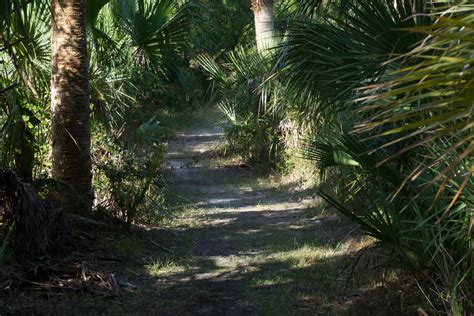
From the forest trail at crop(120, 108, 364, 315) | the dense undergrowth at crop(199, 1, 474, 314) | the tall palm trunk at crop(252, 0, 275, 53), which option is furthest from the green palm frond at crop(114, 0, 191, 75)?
the tall palm trunk at crop(252, 0, 275, 53)

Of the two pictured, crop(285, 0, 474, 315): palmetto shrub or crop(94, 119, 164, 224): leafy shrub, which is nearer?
crop(285, 0, 474, 315): palmetto shrub

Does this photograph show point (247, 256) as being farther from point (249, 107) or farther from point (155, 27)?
point (249, 107)

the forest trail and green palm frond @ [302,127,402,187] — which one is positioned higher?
green palm frond @ [302,127,402,187]

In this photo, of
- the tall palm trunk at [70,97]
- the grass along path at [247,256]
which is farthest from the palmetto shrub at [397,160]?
the tall palm trunk at [70,97]

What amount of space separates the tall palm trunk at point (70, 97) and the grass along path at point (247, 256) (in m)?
1.50

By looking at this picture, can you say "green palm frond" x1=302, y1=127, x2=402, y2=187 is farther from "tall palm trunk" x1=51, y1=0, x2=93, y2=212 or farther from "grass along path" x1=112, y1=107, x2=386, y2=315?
"tall palm trunk" x1=51, y1=0, x2=93, y2=212

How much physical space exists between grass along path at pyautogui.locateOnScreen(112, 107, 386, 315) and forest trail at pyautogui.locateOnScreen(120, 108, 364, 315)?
0.01 meters

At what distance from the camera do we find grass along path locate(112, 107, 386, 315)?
7355mm

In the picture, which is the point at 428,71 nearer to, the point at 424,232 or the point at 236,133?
the point at 424,232

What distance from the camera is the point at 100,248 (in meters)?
8.93

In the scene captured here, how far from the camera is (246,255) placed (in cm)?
954

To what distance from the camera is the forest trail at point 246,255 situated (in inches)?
290

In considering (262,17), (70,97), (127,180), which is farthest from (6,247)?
(262,17)

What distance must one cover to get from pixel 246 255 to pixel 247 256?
0.06 metres
